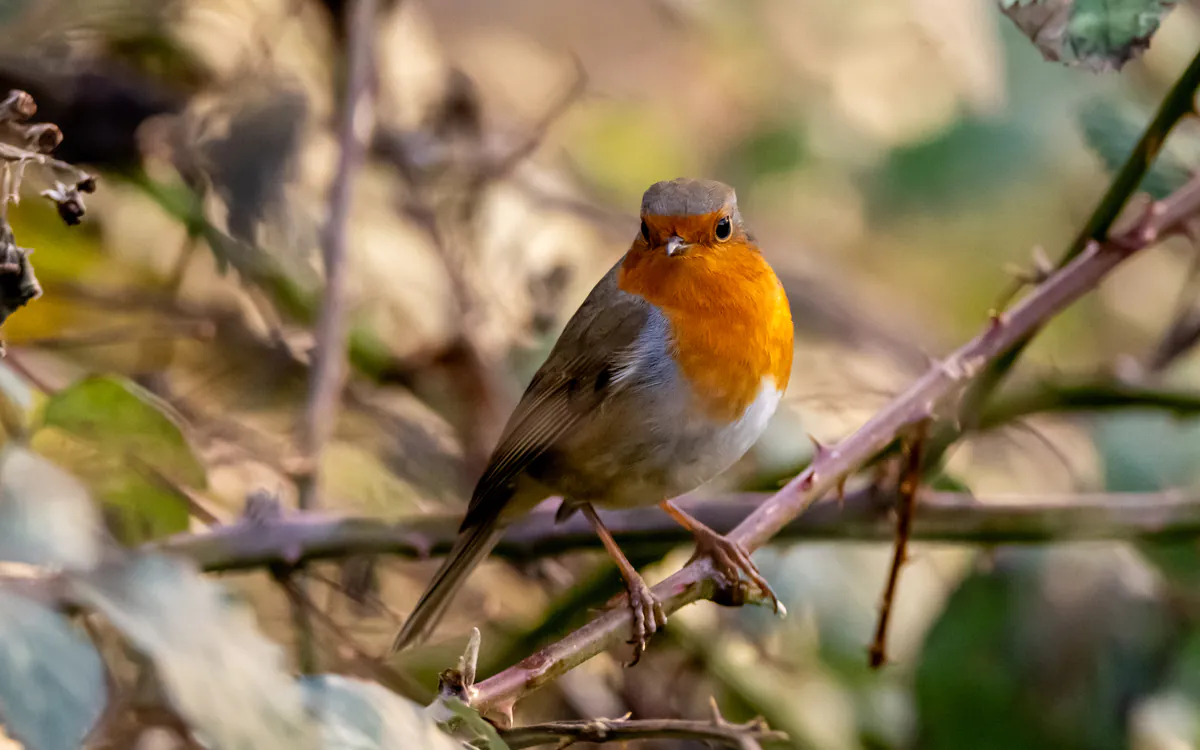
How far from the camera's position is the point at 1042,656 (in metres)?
2.79

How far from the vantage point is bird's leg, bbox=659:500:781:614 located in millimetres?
1991

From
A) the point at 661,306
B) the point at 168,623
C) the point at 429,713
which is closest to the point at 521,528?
the point at 661,306

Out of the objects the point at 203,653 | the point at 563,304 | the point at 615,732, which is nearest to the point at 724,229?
the point at 563,304

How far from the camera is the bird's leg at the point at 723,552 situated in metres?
1.99

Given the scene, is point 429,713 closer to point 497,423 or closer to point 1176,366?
point 497,423

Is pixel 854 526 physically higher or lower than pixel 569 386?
lower

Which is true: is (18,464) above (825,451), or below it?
above

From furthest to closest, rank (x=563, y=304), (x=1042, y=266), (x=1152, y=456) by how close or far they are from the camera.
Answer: (x=563, y=304), (x=1152, y=456), (x=1042, y=266)

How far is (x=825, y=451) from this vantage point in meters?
2.00

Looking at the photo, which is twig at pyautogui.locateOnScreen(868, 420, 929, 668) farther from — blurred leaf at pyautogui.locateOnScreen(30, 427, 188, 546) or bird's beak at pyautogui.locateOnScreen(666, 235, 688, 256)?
blurred leaf at pyautogui.locateOnScreen(30, 427, 188, 546)

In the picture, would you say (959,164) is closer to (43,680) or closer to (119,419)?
(119,419)

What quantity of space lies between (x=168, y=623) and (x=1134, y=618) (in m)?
2.44

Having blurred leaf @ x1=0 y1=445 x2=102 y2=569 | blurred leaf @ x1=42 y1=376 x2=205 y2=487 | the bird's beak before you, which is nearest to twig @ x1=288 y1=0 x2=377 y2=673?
blurred leaf @ x1=42 y1=376 x2=205 y2=487

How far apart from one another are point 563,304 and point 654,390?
45.1 inches
